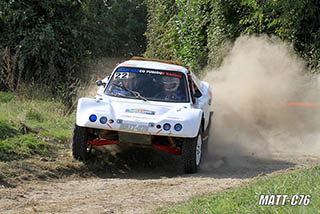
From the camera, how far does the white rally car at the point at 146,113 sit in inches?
349

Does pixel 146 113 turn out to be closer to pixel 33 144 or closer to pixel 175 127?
pixel 175 127

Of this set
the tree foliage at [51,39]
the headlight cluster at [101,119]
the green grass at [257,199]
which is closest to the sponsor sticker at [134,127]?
the headlight cluster at [101,119]

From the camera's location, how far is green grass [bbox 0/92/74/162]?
375 inches

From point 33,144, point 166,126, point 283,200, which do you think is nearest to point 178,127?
point 166,126

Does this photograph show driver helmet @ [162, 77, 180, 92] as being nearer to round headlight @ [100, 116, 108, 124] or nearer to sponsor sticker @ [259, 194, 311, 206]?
round headlight @ [100, 116, 108, 124]

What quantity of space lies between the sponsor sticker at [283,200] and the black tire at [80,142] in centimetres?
406

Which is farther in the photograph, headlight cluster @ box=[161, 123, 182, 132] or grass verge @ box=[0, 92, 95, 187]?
headlight cluster @ box=[161, 123, 182, 132]

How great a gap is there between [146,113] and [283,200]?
3830 millimetres

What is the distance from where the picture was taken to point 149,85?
10.2m

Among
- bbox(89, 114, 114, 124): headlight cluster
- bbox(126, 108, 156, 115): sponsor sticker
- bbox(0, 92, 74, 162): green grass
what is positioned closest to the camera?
bbox(89, 114, 114, 124): headlight cluster

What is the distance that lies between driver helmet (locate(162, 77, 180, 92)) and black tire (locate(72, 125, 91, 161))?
1817 millimetres

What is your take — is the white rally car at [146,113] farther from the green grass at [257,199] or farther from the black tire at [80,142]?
the green grass at [257,199]

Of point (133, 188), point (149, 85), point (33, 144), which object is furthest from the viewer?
point (149, 85)

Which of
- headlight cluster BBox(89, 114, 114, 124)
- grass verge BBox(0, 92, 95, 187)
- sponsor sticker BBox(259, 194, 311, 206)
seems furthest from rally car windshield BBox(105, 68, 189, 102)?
sponsor sticker BBox(259, 194, 311, 206)
